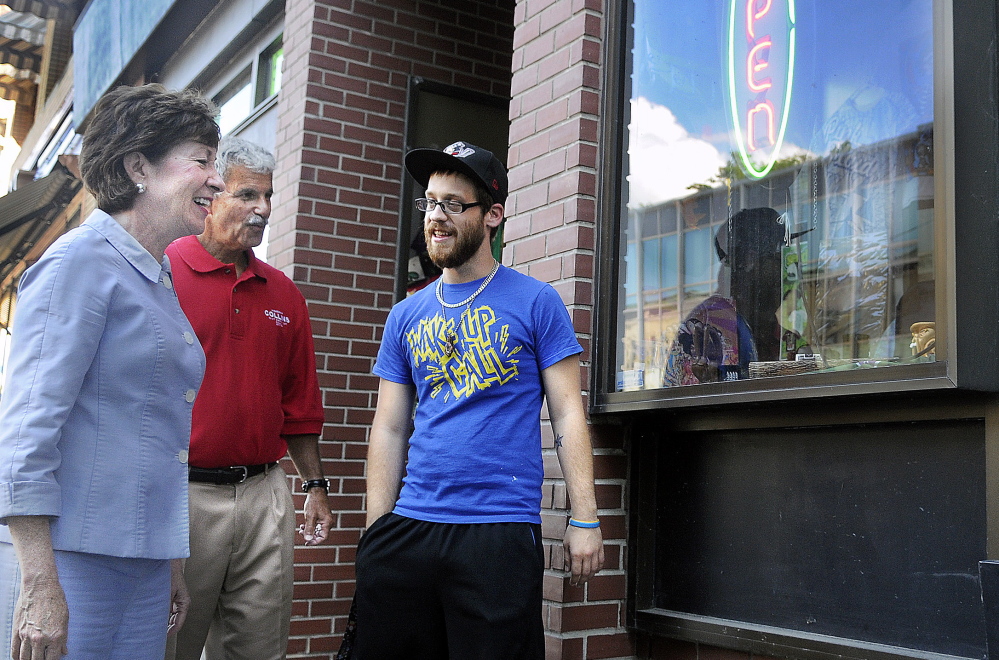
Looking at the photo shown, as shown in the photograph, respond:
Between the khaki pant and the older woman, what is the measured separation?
81 centimetres

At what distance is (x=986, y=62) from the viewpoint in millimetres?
2367

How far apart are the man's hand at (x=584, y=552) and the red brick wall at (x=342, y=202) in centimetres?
259

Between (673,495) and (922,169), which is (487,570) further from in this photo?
(922,169)

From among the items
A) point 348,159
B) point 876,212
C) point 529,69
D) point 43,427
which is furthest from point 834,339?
point 348,159

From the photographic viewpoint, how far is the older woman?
1940 mm

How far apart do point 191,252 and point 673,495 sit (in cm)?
203

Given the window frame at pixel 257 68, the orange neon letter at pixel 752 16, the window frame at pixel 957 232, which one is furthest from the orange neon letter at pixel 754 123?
the window frame at pixel 257 68

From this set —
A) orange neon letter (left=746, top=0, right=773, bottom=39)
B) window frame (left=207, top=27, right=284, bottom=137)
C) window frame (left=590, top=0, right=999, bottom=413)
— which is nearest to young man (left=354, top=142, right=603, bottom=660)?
window frame (left=590, top=0, right=999, bottom=413)

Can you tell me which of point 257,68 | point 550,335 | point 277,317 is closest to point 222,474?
point 277,317

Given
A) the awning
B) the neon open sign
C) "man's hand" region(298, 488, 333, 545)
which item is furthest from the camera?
the awning

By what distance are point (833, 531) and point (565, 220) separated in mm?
1451

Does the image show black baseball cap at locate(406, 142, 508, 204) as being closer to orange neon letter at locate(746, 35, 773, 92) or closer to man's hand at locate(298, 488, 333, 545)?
orange neon letter at locate(746, 35, 773, 92)

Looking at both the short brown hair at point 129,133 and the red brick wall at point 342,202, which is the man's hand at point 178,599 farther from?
the red brick wall at point 342,202

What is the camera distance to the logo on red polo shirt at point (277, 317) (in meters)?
3.53
